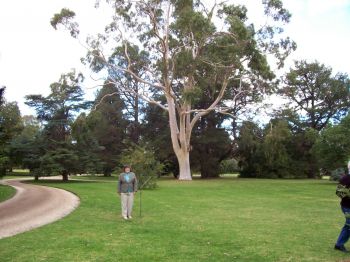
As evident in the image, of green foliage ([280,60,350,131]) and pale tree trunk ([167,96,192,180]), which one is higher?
green foliage ([280,60,350,131])

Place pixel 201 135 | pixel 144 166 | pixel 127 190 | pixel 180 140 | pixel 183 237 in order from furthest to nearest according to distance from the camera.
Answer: pixel 201 135 → pixel 180 140 → pixel 144 166 → pixel 127 190 → pixel 183 237

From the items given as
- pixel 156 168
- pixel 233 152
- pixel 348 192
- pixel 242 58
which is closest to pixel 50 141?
pixel 156 168

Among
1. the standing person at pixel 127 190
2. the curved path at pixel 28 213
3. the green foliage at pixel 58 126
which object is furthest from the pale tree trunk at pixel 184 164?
the standing person at pixel 127 190

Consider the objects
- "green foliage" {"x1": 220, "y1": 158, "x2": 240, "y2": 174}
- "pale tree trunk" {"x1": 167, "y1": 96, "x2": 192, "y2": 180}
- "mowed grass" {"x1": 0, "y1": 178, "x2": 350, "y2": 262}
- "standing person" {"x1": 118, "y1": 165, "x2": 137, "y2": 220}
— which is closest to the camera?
"mowed grass" {"x1": 0, "y1": 178, "x2": 350, "y2": 262}

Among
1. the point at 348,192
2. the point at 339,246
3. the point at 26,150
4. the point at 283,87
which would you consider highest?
the point at 283,87

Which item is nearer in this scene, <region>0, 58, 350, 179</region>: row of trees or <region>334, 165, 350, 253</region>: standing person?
<region>334, 165, 350, 253</region>: standing person

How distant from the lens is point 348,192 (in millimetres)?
6852

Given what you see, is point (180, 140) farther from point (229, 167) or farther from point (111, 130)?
point (229, 167)

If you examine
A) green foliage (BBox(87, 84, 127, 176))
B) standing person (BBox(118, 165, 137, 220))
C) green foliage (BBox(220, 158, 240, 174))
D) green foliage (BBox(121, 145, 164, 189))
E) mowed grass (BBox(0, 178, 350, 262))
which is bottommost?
mowed grass (BBox(0, 178, 350, 262))

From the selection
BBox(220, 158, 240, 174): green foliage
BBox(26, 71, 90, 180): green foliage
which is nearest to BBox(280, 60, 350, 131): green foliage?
BBox(220, 158, 240, 174): green foliage

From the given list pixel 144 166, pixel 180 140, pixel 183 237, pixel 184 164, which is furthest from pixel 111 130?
pixel 183 237

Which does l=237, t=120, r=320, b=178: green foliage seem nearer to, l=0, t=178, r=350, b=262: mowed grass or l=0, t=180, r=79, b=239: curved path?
l=0, t=180, r=79, b=239: curved path

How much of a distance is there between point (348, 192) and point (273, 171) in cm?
4997

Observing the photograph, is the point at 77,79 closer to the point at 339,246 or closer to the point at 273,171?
the point at 273,171
